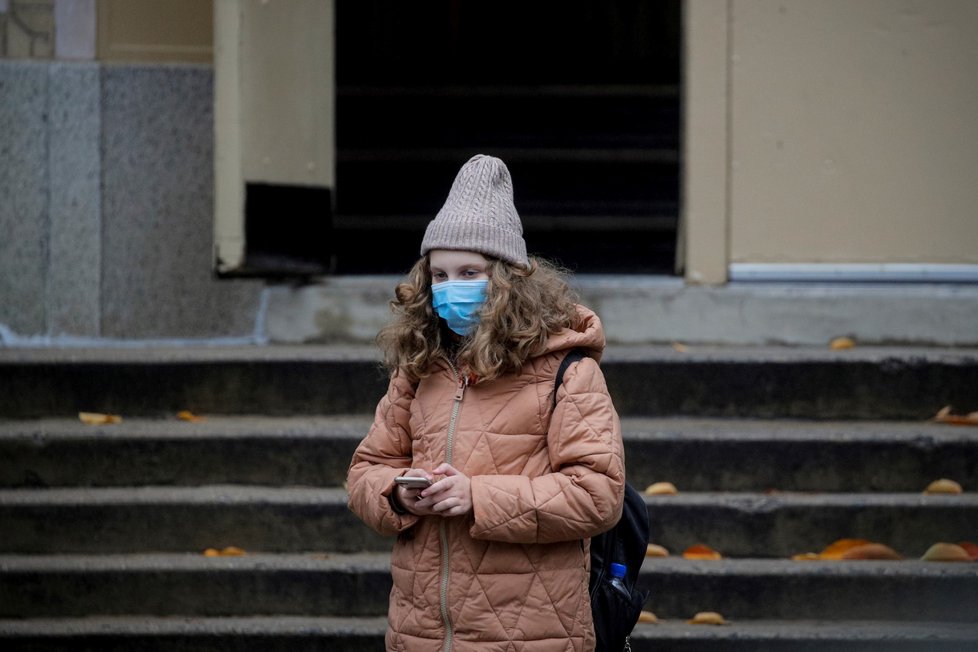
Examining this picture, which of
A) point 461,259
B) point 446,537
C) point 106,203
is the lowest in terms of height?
point 446,537

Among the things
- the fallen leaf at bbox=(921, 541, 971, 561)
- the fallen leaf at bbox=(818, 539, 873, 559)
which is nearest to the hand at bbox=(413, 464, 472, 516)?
the fallen leaf at bbox=(818, 539, 873, 559)

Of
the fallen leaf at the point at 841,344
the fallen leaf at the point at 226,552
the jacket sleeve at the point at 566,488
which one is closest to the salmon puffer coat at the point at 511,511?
the jacket sleeve at the point at 566,488

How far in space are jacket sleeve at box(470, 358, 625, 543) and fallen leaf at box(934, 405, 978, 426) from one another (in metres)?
2.94

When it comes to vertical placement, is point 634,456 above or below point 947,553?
above

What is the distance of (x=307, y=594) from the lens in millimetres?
4504

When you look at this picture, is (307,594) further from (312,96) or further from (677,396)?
(312,96)

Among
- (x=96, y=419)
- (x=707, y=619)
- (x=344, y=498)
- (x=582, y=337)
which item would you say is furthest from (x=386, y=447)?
(x=96, y=419)

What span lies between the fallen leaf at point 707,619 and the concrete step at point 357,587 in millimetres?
38

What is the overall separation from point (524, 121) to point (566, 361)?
6042mm

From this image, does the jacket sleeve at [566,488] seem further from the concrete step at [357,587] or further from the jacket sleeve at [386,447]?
the concrete step at [357,587]

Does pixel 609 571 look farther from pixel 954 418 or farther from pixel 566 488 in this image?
pixel 954 418

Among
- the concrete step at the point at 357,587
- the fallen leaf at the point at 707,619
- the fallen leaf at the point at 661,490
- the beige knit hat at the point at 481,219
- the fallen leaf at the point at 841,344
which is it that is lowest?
the fallen leaf at the point at 707,619

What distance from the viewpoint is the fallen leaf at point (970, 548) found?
456 cm

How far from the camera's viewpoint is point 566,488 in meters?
2.59
